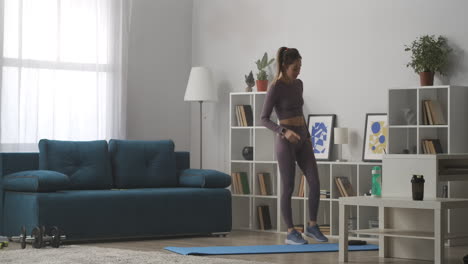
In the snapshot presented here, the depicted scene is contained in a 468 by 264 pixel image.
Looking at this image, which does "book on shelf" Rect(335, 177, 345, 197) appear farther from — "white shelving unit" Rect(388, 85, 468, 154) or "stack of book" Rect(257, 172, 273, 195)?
"stack of book" Rect(257, 172, 273, 195)

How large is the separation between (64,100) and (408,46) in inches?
129

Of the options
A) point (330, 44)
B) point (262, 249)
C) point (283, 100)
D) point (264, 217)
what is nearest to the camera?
point (262, 249)

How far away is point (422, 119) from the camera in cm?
724

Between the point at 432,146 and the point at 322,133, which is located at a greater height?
the point at 322,133

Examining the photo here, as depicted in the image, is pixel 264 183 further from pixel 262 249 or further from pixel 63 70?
pixel 63 70

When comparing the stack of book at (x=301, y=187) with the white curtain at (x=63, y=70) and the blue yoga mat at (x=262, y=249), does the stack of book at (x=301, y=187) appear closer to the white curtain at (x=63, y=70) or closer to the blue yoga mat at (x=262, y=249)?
the blue yoga mat at (x=262, y=249)

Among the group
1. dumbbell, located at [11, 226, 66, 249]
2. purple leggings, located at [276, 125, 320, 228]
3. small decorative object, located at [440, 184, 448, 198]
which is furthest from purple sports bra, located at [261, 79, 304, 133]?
dumbbell, located at [11, 226, 66, 249]

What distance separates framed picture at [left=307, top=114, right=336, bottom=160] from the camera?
8.09 meters

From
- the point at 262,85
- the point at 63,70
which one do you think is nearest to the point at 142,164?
the point at 63,70

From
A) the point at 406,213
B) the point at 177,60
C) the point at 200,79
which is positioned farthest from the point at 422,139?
the point at 177,60

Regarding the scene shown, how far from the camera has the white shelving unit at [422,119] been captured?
23.2ft

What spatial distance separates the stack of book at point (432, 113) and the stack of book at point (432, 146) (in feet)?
0.51

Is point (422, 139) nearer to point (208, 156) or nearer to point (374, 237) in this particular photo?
point (374, 237)

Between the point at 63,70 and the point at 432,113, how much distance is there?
11.6 ft
